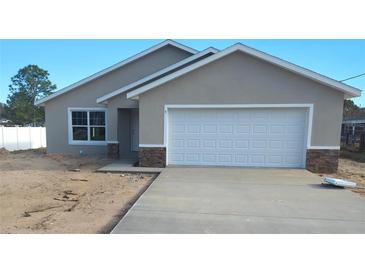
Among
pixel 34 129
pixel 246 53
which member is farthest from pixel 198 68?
pixel 34 129

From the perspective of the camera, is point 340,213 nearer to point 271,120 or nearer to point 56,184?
point 271,120

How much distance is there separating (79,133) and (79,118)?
2.74ft

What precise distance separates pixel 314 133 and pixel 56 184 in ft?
29.2

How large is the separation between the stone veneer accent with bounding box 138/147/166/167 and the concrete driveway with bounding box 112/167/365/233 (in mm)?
1473

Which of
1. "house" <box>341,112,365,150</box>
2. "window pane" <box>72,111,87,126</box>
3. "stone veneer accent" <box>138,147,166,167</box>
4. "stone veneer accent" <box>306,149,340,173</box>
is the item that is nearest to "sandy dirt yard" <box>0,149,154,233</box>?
"stone veneer accent" <box>138,147,166,167</box>

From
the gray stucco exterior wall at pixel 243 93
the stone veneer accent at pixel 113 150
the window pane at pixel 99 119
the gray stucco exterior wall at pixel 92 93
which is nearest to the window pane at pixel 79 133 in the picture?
the gray stucco exterior wall at pixel 92 93

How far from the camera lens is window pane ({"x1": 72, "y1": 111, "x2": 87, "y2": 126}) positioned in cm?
1270

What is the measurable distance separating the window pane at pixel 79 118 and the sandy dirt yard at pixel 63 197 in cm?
360

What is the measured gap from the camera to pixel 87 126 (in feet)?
41.5

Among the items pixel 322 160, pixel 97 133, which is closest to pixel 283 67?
pixel 322 160

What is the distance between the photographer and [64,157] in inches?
464

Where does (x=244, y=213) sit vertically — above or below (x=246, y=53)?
below

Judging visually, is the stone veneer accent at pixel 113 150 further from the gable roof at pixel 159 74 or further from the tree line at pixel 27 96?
the tree line at pixel 27 96

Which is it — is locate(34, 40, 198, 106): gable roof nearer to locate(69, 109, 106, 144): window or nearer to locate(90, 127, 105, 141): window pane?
locate(69, 109, 106, 144): window
